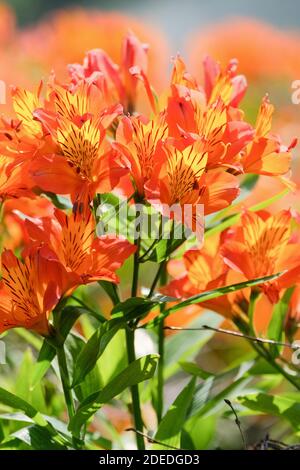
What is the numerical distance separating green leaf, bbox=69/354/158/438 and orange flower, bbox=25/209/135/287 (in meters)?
0.06

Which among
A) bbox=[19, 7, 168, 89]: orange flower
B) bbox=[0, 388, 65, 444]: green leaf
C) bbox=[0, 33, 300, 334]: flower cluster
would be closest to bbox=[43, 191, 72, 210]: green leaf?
bbox=[0, 33, 300, 334]: flower cluster

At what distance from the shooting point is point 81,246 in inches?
23.5

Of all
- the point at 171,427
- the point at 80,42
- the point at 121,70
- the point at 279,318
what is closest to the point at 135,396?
the point at 171,427

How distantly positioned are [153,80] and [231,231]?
0.65m

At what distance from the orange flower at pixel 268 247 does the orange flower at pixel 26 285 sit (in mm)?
124

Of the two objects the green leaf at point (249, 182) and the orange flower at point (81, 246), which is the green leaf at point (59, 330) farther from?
the green leaf at point (249, 182)

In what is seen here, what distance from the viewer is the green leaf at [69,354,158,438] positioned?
61cm

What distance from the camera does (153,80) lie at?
128 centimetres

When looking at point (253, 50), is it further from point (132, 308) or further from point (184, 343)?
point (132, 308)

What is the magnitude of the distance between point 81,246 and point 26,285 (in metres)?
0.04

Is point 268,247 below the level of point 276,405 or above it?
above

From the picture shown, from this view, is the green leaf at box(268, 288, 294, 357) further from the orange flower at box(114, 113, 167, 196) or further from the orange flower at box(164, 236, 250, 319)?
the orange flower at box(114, 113, 167, 196)

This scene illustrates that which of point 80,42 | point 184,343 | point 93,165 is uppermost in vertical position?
point 93,165

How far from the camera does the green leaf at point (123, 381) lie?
61 centimetres
